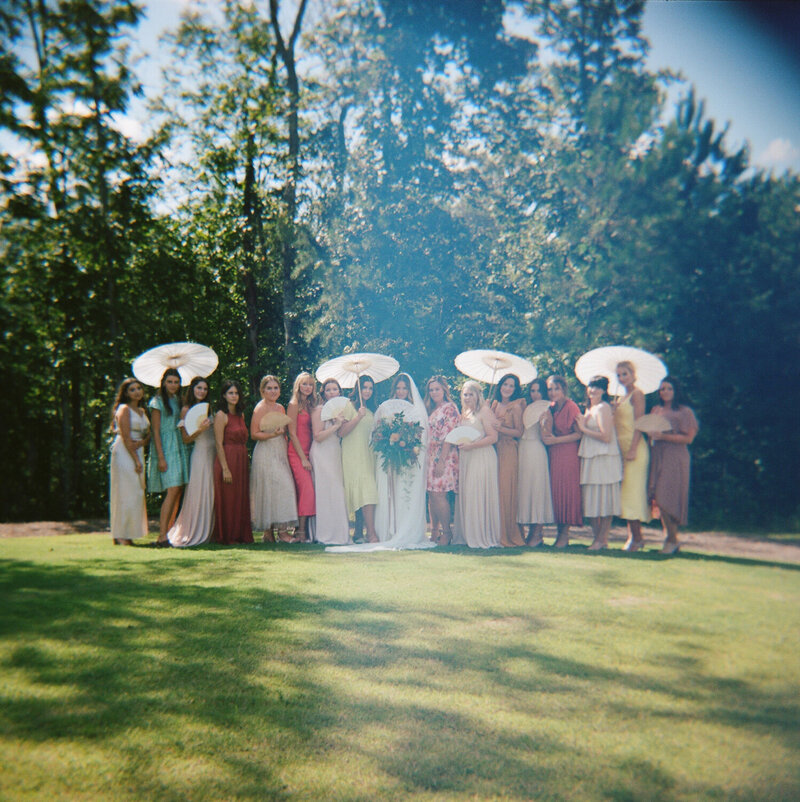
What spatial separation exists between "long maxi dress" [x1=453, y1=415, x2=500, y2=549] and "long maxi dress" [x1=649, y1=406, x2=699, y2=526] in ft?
6.73

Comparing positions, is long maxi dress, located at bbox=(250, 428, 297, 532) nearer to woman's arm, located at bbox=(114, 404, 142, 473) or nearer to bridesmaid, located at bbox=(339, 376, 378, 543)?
bridesmaid, located at bbox=(339, 376, 378, 543)

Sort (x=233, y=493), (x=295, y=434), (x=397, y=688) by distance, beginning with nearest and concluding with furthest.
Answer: (x=397, y=688) → (x=233, y=493) → (x=295, y=434)

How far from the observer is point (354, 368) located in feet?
32.8

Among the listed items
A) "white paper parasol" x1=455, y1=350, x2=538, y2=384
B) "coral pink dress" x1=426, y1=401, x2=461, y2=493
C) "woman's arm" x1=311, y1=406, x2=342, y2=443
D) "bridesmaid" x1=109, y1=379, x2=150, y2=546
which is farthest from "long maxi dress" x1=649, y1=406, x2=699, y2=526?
"bridesmaid" x1=109, y1=379, x2=150, y2=546

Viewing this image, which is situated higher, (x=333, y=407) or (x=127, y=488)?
(x=333, y=407)

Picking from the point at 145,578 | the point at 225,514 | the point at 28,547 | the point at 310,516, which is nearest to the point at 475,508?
the point at 310,516

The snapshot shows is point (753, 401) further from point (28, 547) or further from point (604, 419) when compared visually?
A: point (28, 547)

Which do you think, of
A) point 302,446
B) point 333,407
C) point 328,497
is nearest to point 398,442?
point 333,407

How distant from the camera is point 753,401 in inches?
486

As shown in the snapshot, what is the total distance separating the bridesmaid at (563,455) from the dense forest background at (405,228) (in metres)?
4.71

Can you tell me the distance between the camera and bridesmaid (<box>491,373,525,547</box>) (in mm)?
9453

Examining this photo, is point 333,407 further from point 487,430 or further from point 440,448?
point 487,430

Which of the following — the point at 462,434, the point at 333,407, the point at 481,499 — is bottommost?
the point at 481,499

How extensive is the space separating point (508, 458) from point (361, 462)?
2.01 meters
